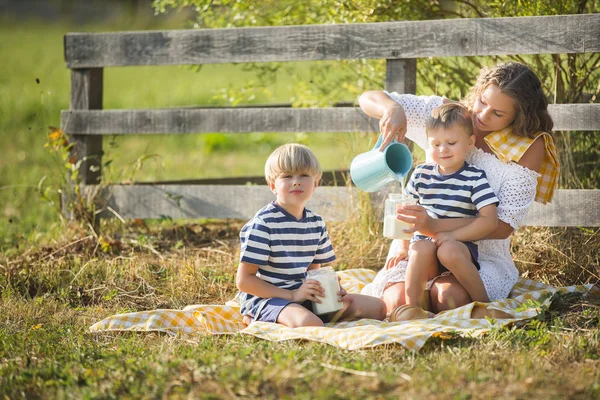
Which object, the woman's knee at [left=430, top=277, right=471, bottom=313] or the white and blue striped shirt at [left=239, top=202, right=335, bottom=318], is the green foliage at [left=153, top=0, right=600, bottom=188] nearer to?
the woman's knee at [left=430, top=277, right=471, bottom=313]

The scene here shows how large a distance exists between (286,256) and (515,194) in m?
1.09

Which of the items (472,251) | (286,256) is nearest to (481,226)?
(472,251)

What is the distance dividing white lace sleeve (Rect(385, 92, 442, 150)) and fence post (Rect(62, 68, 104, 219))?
2304mm

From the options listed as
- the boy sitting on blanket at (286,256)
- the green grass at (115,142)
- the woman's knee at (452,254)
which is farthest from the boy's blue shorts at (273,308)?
the green grass at (115,142)

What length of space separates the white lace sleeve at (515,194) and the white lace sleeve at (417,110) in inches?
20.1

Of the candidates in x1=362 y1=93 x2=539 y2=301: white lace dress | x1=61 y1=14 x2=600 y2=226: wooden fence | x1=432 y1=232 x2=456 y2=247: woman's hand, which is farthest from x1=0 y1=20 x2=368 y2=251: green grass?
x1=432 y1=232 x2=456 y2=247: woman's hand

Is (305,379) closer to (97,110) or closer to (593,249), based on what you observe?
(593,249)

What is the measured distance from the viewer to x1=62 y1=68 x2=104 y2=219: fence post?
198 inches

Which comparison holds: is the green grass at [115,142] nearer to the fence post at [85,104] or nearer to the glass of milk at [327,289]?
the fence post at [85,104]

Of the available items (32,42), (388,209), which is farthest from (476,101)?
(32,42)

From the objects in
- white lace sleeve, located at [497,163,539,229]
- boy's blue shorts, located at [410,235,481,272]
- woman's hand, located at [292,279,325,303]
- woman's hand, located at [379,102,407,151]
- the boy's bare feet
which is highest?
woman's hand, located at [379,102,407,151]

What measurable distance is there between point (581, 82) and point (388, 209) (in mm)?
1916

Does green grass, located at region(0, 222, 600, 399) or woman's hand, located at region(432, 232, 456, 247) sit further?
woman's hand, located at region(432, 232, 456, 247)

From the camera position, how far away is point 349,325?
3.24 metres
